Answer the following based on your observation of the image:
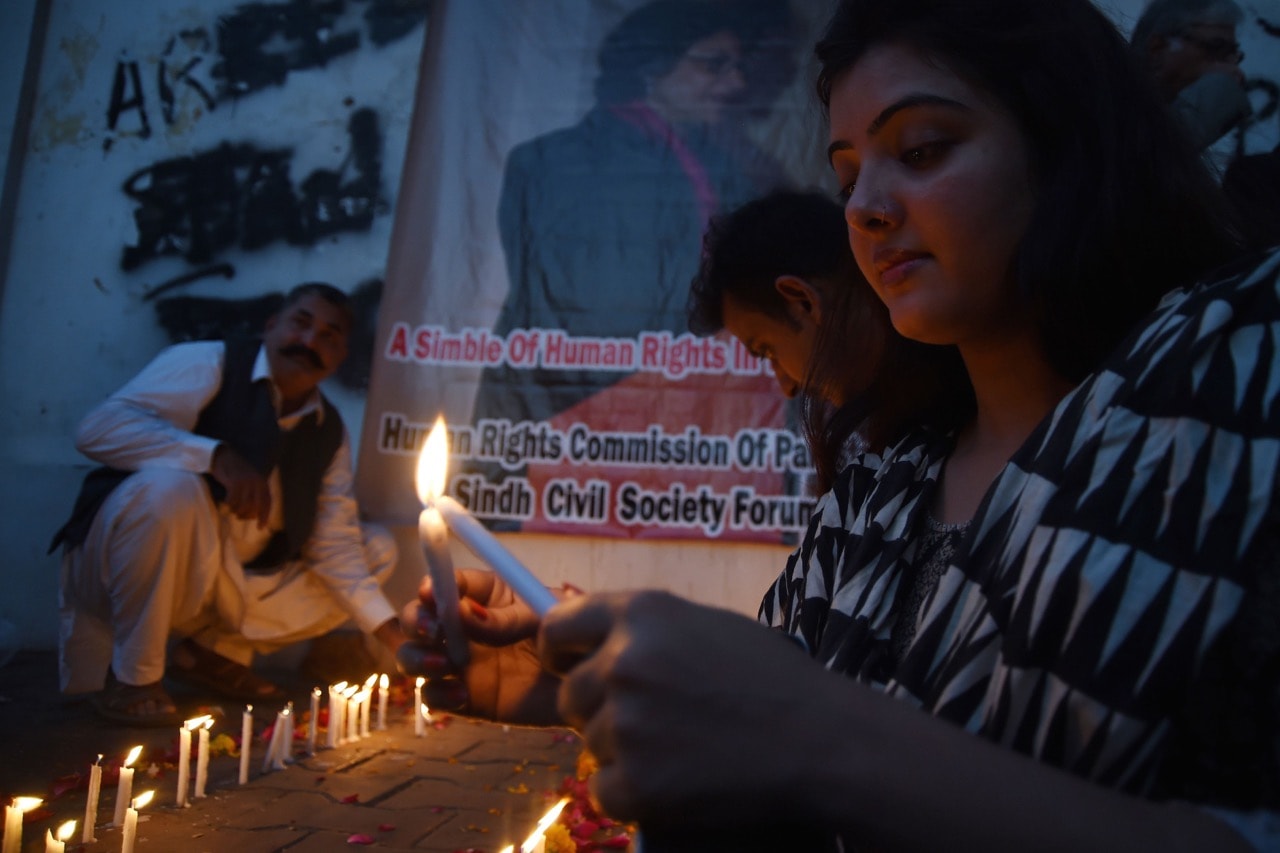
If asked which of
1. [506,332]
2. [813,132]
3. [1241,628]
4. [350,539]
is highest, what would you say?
[813,132]

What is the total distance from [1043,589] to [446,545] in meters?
0.55

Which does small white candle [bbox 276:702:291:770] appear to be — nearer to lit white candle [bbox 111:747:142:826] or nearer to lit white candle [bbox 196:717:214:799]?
lit white candle [bbox 196:717:214:799]

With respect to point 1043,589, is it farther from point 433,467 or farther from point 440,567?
point 433,467

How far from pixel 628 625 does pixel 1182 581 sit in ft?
1.38

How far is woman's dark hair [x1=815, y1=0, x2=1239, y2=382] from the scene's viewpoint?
1101 millimetres

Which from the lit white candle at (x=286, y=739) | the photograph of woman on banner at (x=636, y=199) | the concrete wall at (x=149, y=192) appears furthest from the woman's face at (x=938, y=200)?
the concrete wall at (x=149, y=192)

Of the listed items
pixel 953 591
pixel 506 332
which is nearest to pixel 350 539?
pixel 506 332

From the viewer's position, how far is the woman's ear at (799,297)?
2549 mm

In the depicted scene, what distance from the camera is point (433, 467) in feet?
3.53

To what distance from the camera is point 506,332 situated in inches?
191

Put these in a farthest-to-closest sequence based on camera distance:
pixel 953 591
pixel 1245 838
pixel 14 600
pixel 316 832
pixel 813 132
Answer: pixel 14 600, pixel 813 132, pixel 316 832, pixel 953 591, pixel 1245 838

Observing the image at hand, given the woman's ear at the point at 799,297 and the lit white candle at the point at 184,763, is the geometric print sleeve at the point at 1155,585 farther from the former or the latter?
the lit white candle at the point at 184,763

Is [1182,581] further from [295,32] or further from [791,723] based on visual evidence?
[295,32]

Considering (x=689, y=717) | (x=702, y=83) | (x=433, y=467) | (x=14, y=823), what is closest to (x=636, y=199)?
(x=702, y=83)
